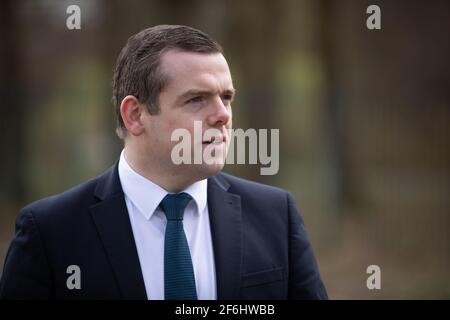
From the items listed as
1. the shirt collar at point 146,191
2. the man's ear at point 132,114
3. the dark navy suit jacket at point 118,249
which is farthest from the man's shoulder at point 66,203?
the man's ear at point 132,114

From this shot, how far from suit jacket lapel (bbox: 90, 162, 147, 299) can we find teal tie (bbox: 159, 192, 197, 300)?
9 cm

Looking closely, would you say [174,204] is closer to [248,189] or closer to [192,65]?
[248,189]

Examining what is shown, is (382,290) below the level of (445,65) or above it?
below

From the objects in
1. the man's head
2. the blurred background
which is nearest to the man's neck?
the man's head

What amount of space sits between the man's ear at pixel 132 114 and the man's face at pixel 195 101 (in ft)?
0.40

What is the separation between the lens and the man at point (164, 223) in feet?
6.75

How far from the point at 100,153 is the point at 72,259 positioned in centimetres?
533

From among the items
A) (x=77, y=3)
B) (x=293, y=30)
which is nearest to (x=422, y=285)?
(x=293, y=30)

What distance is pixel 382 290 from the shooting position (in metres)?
6.55

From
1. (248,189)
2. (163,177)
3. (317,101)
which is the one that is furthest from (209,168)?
(317,101)

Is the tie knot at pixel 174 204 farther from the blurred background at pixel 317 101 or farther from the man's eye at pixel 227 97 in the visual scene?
the blurred background at pixel 317 101

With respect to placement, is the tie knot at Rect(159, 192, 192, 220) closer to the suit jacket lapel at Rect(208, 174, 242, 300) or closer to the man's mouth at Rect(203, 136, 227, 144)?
the suit jacket lapel at Rect(208, 174, 242, 300)
